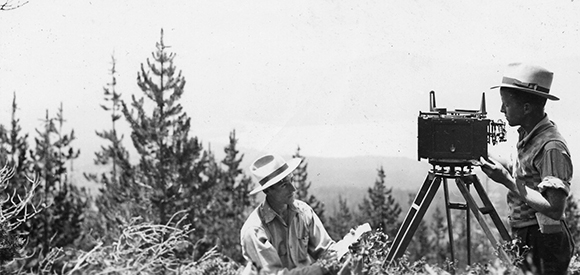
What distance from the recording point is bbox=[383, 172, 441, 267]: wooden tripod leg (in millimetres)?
4340

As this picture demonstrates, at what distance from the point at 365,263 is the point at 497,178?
0.81 metres

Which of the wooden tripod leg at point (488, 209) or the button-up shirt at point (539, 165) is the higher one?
the button-up shirt at point (539, 165)

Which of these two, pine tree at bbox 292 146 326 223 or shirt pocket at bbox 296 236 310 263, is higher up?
shirt pocket at bbox 296 236 310 263

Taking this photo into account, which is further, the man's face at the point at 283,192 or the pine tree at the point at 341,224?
the pine tree at the point at 341,224

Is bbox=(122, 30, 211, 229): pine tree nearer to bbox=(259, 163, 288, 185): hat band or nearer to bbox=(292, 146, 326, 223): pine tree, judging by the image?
bbox=(292, 146, 326, 223): pine tree

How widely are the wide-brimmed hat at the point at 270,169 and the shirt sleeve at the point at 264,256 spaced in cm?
25

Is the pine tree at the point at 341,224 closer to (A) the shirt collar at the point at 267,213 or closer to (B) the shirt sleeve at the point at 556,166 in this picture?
(A) the shirt collar at the point at 267,213

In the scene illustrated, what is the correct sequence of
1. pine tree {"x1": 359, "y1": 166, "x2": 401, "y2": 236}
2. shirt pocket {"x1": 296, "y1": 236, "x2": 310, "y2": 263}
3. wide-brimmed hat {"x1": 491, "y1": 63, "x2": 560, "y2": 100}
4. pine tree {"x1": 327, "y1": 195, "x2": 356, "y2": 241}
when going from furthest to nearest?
pine tree {"x1": 327, "y1": 195, "x2": 356, "y2": 241}
pine tree {"x1": 359, "y1": 166, "x2": 401, "y2": 236}
shirt pocket {"x1": 296, "y1": 236, "x2": 310, "y2": 263}
wide-brimmed hat {"x1": 491, "y1": 63, "x2": 560, "y2": 100}

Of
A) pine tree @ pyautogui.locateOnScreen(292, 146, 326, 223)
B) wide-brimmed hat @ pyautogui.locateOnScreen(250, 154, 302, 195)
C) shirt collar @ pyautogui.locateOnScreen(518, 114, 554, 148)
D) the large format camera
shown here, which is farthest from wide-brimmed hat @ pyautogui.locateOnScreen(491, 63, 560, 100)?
pine tree @ pyautogui.locateOnScreen(292, 146, 326, 223)

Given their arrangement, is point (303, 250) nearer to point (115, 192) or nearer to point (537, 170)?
point (537, 170)

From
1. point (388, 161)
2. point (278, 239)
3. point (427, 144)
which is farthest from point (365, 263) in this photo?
point (388, 161)

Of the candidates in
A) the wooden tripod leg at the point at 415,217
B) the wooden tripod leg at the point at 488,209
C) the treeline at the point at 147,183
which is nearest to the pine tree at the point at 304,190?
the treeline at the point at 147,183

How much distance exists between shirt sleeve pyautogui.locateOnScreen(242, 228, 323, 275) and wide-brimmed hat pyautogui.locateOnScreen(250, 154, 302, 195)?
0.25 m

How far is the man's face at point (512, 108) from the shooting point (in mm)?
3342
